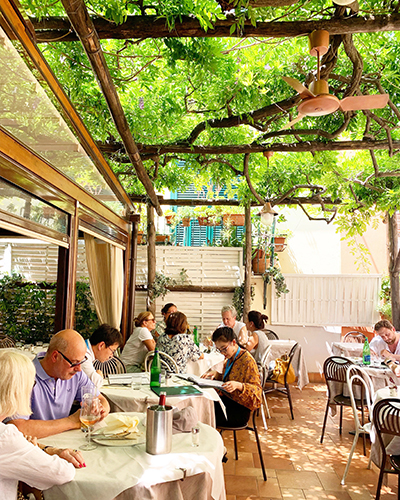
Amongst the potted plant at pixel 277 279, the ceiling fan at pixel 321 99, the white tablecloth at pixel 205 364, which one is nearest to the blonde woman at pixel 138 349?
the white tablecloth at pixel 205 364

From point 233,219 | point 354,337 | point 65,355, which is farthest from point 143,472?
point 233,219

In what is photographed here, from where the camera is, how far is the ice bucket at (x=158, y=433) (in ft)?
7.08

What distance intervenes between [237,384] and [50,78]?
298 cm

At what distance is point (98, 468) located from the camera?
2.01 meters

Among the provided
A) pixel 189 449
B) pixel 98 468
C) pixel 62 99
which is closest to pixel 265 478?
pixel 189 449

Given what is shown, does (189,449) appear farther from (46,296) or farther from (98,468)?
(46,296)

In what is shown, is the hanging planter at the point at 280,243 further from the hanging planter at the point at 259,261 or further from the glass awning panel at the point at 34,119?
the glass awning panel at the point at 34,119

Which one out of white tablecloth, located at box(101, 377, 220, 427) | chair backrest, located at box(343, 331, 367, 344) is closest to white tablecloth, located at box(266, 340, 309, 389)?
chair backrest, located at box(343, 331, 367, 344)

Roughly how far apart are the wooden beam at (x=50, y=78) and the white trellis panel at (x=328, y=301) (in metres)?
4.84

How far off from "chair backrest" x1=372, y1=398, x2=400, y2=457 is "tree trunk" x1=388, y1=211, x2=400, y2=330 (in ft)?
17.9

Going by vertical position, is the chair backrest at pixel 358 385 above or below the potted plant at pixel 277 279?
below

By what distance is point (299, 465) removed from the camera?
15.2 feet

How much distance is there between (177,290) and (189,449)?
7214 millimetres

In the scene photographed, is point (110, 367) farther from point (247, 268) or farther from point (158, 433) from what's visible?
point (247, 268)
